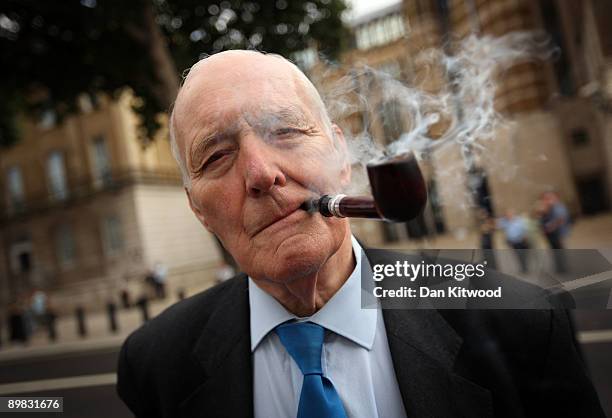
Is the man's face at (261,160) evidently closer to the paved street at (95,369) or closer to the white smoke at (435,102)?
the white smoke at (435,102)

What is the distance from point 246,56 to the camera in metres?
1.14

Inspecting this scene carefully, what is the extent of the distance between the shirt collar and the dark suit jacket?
0.19 ft

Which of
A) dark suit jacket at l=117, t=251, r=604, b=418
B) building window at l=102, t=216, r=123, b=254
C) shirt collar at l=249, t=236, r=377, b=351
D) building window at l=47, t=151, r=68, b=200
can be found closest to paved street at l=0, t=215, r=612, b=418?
dark suit jacket at l=117, t=251, r=604, b=418

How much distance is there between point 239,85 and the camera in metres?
1.08

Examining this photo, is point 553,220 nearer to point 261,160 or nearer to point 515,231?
point 515,231

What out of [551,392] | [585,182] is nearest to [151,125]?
[585,182]

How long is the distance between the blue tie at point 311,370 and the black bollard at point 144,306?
1219mm

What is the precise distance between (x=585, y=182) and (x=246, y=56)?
3.22 m

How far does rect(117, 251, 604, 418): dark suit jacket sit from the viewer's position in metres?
1.09

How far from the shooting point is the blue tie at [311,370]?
115 cm

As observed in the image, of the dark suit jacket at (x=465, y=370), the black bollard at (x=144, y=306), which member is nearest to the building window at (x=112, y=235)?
the black bollard at (x=144, y=306)

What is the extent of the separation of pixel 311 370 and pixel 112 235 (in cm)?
1937

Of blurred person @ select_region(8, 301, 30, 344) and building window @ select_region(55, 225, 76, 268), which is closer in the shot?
blurred person @ select_region(8, 301, 30, 344)

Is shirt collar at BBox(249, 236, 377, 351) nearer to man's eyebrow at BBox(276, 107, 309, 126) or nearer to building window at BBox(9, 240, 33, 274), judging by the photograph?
man's eyebrow at BBox(276, 107, 309, 126)
